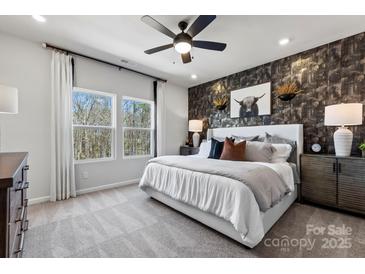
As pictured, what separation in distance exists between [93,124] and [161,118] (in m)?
1.63

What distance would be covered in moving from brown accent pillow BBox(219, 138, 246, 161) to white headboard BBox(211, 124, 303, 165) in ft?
2.77

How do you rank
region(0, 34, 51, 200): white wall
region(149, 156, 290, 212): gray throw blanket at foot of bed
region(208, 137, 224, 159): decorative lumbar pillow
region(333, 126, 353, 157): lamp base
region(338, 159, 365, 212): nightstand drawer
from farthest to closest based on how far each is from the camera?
region(208, 137, 224, 159): decorative lumbar pillow < region(0, 34, 51, 200): white wall < region(333, 126, 353, 157): lamp base < region(338, 159, 365, 212): nightstand drawer < region(149, 156, 290, 212): gray throw blanket at foot of bed

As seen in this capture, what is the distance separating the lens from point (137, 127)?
4320 mm

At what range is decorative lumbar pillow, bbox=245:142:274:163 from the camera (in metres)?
2.91

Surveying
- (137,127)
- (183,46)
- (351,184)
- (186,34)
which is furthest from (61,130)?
(351,184)

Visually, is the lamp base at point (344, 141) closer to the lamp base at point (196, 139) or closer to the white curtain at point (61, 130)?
the lamp base at point (196, 139)

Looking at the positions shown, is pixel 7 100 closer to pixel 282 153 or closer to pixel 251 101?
pixel 282 153

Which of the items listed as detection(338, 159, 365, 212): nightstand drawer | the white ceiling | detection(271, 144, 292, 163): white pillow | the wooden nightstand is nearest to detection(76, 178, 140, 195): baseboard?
the wooden nightstand

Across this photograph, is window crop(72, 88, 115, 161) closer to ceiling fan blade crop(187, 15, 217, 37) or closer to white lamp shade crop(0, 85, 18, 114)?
white lamp shade crop(0, 85, 18, 114)

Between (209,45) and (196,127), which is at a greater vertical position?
(209,45)

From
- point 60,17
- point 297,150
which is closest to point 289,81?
point 297,150
